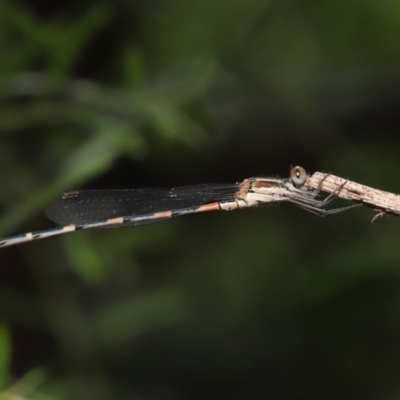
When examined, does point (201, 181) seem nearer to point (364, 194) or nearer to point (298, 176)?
point (298, 176)

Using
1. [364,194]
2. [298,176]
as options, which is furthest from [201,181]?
[364,194]

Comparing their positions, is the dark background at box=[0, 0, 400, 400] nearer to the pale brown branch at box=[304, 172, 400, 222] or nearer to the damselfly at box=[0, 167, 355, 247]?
the damselfly at box=[0, 167, 355, 247]

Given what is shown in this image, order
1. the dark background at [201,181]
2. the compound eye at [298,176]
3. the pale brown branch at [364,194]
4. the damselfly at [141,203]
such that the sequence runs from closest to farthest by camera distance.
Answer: the pale brown branch at [364,194] < the compound eye at [298,176] < the damselfly at [141,203] < the dark background at [201,181]

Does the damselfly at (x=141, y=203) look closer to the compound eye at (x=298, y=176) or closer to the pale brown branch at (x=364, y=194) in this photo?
the compound eye at (x=298, y=176)

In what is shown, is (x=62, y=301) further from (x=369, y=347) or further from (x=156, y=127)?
(x=369, y=347)

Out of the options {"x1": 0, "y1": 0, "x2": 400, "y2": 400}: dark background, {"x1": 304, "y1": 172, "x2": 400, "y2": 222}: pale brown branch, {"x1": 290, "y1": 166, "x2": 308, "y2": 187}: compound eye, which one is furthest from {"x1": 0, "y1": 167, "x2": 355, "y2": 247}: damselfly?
{"x1": 304, "y1": 172, "x2": 400, "y2": 222}: pale brown branch

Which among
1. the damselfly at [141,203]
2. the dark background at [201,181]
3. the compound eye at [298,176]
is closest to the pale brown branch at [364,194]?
the compound eye at [298,176]

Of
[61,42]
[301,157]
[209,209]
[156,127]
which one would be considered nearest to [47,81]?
[61,42]
